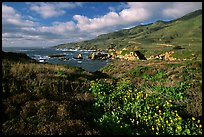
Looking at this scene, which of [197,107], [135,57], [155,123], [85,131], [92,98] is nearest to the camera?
[85,131]

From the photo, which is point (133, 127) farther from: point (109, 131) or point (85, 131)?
point (85, 131)

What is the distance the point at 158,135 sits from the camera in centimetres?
619

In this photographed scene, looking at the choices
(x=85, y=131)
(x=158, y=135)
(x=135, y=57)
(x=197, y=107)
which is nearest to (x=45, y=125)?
(x=85, y=131)

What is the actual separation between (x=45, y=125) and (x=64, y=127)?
0.54 m

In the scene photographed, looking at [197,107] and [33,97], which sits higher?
[33,97]

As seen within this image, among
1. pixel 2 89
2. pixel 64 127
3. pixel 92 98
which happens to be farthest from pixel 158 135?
pixel 2 89

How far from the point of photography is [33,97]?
340 inches

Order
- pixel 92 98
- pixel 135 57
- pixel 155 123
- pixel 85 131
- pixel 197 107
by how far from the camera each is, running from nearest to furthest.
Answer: pixel 85 131 < pixel 155 123 < pixel 197 107 < pixel 92 98 < pixel 135 57

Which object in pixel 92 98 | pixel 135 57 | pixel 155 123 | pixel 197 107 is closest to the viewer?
pixel 155 123

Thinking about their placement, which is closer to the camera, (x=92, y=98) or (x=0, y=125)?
(x=0, y=125)

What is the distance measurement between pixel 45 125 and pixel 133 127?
8.51 ft

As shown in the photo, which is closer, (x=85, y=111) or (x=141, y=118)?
(x=141, y=118)

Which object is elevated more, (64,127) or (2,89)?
(2,89)

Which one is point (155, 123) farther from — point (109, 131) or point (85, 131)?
point (85, 131)
